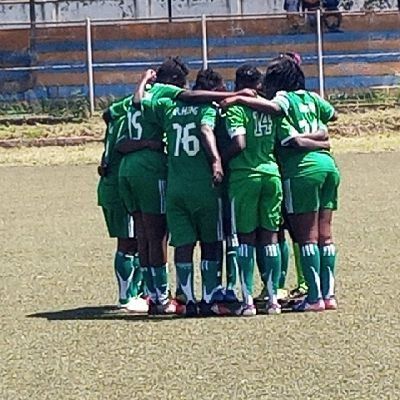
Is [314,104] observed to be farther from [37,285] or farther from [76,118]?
[76,118]

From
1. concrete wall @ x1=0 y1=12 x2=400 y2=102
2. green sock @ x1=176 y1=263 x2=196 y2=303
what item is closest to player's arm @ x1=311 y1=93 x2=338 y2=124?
green sock @ x1=176 y1=263 x2=196 y2=303

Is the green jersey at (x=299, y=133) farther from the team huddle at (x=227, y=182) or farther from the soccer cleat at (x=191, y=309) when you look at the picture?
the soccer cleat at (x=191, y=309)

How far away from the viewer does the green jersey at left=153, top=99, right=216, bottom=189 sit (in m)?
9.96

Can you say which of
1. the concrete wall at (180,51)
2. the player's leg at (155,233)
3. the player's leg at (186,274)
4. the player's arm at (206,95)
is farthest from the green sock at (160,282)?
the concrete wall at (180,51)

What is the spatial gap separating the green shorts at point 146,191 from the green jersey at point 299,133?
903mm

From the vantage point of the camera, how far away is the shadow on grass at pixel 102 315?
10.4 metres

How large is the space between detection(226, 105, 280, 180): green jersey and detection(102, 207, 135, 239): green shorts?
106 centimetres

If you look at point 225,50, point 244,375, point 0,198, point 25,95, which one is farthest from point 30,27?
point 244,375

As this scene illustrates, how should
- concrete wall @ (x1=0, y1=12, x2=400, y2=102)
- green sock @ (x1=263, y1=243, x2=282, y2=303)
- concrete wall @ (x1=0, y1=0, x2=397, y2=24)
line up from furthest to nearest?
concrete wall @ (x1=0, y1=0, x2=397, y2=24) → concrete wall @ (x1=0, y1=12, x2=400, y2=102) → green sock @ (x1=263, y1=243, x2=282, y2=303)

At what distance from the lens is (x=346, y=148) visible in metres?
26.7

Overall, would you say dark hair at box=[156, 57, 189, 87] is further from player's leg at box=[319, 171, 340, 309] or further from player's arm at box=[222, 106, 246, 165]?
player's leg at box=[319, 171, 340, 309]

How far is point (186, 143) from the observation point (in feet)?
32.8

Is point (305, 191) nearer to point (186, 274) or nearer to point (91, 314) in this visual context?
point (186, 274)

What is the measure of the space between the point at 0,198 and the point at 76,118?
10.1m
